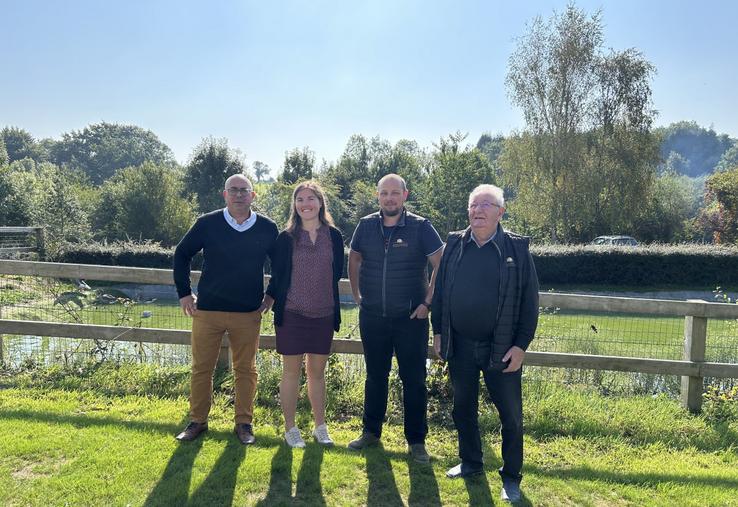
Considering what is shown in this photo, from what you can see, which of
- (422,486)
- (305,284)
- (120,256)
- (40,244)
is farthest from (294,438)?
(40,244)

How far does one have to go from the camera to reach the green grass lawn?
302 centimetres

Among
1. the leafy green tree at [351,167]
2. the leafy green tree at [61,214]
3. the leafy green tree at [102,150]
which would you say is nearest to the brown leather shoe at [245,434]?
the leafy green tree at [61,214]

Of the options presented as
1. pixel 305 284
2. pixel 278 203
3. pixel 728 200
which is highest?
pixel 728 200

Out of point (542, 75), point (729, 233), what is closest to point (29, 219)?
point (542, 75)

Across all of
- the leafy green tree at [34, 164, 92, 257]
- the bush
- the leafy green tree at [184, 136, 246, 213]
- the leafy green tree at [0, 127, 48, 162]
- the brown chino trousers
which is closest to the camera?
the brown chino trousers

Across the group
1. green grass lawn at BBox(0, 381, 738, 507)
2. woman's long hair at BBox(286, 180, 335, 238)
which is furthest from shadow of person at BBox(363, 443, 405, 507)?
woman's long hair at BBox(286, 180, 335, 238)

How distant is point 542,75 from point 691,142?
14905 centimetres

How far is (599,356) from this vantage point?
4297 millimetres

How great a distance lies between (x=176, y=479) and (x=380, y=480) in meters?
1.28

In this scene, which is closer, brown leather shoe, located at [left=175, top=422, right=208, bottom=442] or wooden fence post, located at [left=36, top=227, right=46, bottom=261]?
brown leather shoe, located at [left=175, top=422, right=208, bottom=442]

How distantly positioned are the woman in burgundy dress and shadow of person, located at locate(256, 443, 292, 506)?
0.47 feet

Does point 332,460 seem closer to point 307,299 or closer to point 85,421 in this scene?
point 307,299

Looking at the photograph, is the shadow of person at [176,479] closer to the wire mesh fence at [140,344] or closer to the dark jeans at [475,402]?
the wire mesh fence at [140,344]

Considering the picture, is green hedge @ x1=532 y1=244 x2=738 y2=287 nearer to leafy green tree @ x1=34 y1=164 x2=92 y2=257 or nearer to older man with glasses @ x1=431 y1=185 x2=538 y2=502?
older man with glasses @ x1=431 y1=185 x2=538 y2=502
